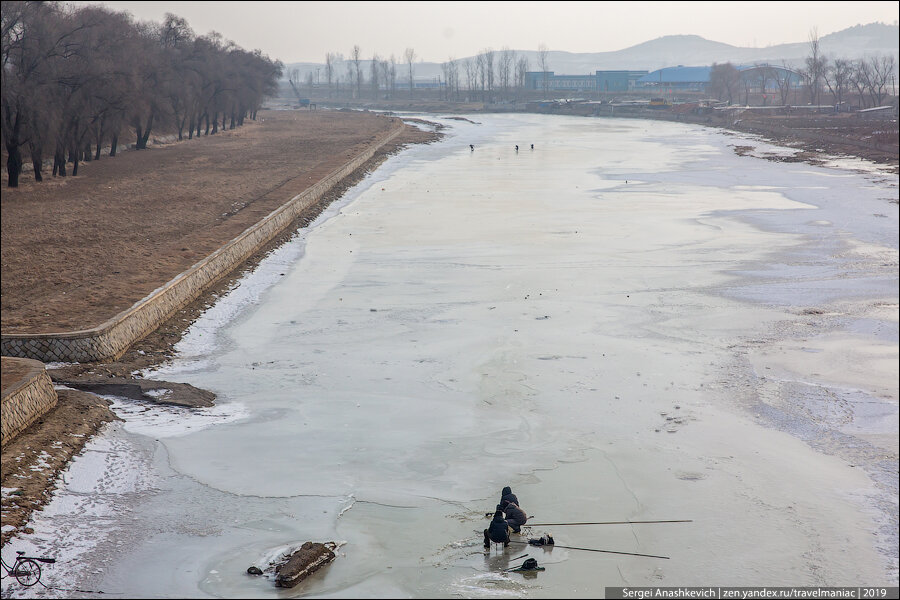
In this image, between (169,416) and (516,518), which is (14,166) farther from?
(516,518)

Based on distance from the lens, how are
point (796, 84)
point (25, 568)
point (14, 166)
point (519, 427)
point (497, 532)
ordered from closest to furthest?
point (25, 568) < point (497, 532) < point (519, 427) < point (14, 166) < point (796, 84)

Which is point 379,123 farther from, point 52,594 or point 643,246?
point 52,594

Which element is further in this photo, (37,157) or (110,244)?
(37,157)

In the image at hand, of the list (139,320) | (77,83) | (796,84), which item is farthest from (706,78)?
(139,320)

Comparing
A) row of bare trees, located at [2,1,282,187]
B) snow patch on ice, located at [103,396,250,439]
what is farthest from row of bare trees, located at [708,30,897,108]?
snow patch on ice, located at [103,396,250,439]

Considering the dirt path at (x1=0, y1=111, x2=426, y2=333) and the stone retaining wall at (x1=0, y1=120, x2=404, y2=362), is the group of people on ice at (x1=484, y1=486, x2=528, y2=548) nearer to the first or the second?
the stone retaining wall at (x1=0, y1=120, x2=404, y2=362)

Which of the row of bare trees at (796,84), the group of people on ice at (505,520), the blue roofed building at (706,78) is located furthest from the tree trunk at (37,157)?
the blue roofed building at (706,78)

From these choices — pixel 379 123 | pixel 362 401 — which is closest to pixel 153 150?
pixel 379 123
